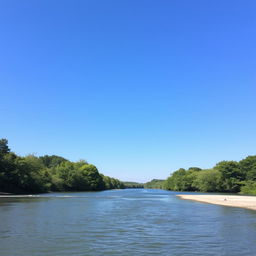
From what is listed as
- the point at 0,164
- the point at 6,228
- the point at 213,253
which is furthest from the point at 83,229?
the point at 0,164

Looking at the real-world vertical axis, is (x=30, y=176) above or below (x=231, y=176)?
below

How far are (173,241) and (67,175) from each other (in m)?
108

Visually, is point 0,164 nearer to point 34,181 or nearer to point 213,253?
point 34,181

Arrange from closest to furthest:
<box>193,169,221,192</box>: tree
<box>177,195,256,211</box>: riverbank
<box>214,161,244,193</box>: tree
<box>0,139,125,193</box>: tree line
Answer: <box>177,195,256,211</box>: riverbank
<box>0,139,125,193</box>: tree line
<box>214,161,244,193</box>: tree
<box>193,169,221,192</box>: tree

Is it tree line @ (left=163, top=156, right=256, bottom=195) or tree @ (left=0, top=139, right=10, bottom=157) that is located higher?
tree @ (left=0, top=139, right=10, bottom=157)

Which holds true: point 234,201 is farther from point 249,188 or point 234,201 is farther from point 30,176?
point 30,176

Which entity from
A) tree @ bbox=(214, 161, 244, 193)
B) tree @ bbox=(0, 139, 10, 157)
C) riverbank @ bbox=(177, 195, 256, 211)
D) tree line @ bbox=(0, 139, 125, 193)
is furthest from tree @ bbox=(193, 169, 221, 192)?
tree @ bbox=(0, 139, 10, 157)

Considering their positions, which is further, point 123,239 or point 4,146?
point 4,146

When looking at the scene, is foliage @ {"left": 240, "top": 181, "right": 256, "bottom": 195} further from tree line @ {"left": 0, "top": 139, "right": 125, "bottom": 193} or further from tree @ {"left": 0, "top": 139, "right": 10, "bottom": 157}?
tree @ {"left": 0, "top": 139, "right": 10, "bottom": 157}

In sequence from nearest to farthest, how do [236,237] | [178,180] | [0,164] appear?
[236,237] → [0,164] → [178,180]

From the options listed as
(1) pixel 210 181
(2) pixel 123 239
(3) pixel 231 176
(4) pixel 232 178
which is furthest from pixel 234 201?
(1) pixel 210 181

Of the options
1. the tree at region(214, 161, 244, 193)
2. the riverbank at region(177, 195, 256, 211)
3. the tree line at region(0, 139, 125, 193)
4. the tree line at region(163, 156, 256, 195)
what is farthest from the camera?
the tree at region(214, 161, 244, 193)

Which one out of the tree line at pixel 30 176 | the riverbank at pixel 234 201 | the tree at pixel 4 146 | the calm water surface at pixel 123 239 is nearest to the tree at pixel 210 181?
the tree line at pixel 30 176

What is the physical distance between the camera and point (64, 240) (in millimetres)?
17484
